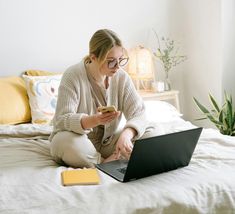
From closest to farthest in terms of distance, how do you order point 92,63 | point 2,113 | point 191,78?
point 92,63
point 2,113
point 191,78

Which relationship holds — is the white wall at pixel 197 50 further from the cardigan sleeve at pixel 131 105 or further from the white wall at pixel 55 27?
the cardigan sleeve at pixel 131 105

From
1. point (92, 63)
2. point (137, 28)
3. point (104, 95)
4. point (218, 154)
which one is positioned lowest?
point (218, 154)

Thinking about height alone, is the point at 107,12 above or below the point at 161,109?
above

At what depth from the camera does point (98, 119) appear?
4.47ft

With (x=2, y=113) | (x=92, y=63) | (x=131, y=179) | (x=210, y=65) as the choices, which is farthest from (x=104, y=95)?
(x=210, y=65)

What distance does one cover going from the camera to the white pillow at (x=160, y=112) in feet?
7.36

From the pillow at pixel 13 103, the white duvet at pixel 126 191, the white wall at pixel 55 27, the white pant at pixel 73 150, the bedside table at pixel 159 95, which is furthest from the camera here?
the bedside table at pixel 159 95

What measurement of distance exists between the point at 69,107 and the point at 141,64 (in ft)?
4.59

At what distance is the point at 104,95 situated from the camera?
1.60 meters

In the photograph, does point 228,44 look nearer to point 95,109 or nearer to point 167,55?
point 167,55

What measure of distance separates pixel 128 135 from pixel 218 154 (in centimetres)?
37

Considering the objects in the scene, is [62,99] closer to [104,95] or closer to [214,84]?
[104,95]

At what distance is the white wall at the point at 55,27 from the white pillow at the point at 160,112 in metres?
0.74

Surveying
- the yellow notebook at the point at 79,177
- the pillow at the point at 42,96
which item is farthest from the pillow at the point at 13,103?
the yellow notebook at the point at 79,177
